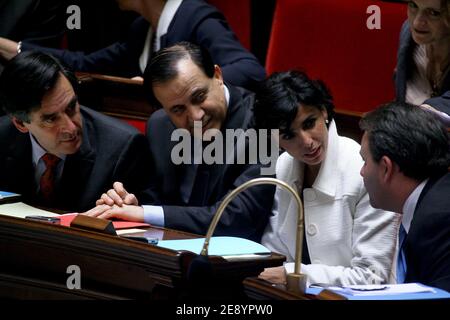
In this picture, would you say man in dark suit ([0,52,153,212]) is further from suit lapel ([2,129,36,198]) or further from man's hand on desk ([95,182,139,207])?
man's hand on desk ([95,182,139,207])

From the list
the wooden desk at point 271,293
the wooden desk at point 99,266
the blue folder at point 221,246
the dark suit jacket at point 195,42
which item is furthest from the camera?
the dark suit jacket at point 195,42

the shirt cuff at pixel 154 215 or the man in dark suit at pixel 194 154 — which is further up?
the man in dark suit at pixel 194 154

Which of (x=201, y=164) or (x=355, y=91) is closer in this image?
(x=201, y=164)

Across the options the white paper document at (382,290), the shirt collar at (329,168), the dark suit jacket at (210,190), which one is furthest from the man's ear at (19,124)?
the white paper document at (382,290)

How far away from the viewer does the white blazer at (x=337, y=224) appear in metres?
2.02

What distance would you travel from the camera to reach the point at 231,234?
2.21 meters

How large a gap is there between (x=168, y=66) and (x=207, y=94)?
4.9 inches

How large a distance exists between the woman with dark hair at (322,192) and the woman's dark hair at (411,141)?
10.1 inches

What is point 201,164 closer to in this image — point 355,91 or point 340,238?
point 340,238

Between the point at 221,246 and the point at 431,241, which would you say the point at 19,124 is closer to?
the point at 221,246

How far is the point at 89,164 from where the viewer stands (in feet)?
7.75

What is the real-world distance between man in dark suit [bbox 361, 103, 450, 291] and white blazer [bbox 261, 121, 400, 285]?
0.46 feet

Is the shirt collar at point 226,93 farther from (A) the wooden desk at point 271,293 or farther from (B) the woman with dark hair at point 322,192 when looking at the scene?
(A) the wooden desk at point 271,293

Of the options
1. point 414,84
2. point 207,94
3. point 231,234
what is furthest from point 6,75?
point 414,84
